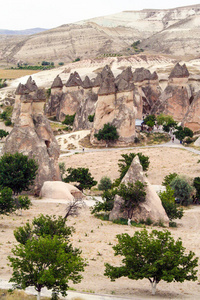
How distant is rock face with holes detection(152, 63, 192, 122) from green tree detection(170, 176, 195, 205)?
1307 inches

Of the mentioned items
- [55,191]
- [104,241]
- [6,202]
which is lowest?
[55,191]

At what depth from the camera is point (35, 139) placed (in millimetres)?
27969

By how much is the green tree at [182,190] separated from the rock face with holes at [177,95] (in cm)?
3320

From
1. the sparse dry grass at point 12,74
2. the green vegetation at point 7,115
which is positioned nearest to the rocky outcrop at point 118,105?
the green vegetation at point 7,115

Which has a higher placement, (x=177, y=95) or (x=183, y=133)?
(x=177, y=95)

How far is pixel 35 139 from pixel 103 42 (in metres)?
117

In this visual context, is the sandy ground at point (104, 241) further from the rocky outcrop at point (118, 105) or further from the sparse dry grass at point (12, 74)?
the sparse dry grass at point (12, 74)

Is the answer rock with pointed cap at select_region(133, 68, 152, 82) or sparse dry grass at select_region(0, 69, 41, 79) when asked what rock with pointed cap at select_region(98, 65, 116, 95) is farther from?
sparse dry grass at select_region(0, 69, 41, 79)

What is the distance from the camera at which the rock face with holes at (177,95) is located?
60.3 meters

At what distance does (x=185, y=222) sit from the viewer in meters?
23.7

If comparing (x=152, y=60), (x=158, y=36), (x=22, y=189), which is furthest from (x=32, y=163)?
(x=158, y=36)

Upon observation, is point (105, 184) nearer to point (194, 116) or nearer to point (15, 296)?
point (15, 296)

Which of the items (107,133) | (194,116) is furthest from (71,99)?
(194,116)

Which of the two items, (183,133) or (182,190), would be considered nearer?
(182,190)
